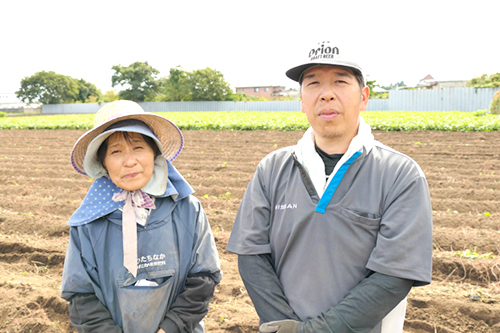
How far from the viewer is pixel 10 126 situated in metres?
20.6

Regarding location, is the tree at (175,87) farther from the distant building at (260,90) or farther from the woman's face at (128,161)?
the woman's face at (128,161)

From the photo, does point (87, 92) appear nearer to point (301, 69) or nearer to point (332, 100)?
point (301, 69)

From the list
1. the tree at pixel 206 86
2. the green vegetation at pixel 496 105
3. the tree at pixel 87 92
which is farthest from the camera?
the tree at pixel 87 92

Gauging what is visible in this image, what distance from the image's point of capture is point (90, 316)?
1.70 meters

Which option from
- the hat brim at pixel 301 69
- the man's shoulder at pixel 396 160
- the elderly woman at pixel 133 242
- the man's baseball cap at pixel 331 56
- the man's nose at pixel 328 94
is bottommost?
the elderly woman at pixel 133 242

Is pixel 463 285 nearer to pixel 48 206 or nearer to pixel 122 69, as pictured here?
pixel 48 206

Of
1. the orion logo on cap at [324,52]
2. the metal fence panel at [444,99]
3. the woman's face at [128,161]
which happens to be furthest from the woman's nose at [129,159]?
the metal fence panel at [444,99]

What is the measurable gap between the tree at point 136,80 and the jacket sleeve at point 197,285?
53.7 meters

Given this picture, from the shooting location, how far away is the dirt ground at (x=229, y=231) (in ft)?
9.50

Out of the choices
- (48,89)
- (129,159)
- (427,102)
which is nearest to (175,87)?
(48,89)

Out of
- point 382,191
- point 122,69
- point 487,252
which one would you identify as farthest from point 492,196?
point 122,69

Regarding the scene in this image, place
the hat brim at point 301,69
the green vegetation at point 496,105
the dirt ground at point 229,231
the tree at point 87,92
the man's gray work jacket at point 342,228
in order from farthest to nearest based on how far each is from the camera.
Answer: the tree at point 87,92
the green vegetation at point 496,105
the dirt ground at point 229,231
the hat brim at point 301,69
the man's gray work jacket at point 342,228

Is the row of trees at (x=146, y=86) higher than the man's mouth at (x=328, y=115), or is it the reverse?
the row of trees at (x=146, y=86)

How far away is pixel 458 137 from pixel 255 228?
11936 millimetres
